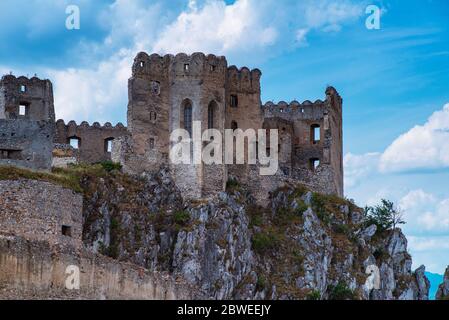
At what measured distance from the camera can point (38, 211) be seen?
54.2 m

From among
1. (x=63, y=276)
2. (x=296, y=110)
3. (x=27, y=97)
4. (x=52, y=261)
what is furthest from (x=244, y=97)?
(x=52, y=261)

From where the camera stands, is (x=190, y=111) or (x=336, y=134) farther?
(x=336, y=134)

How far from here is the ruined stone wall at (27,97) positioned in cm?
7244

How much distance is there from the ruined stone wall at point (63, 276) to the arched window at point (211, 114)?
27.3 metres

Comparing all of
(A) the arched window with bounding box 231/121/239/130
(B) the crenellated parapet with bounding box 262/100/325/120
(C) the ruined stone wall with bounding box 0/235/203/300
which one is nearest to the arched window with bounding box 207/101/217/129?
(A) the arched window with bounding box 231/121/239/130

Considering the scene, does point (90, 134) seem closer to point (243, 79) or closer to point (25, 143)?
point (243, 79)

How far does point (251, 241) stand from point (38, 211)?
1840 centimetres

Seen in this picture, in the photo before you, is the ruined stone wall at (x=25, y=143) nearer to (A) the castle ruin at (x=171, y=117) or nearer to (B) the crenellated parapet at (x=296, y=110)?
(A) the castle ruin at (x=171, y=117)

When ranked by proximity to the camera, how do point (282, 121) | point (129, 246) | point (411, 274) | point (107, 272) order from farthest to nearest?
point (282, 121)
point (411, 274)
point (129, 246)
point (107, 272)

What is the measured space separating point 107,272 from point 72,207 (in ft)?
54.8

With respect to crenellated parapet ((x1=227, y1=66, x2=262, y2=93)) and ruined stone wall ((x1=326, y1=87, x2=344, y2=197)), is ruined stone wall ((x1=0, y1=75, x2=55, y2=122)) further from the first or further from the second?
ruined stone wall ((x1=326, y1=87, x2=344, y2=197))
